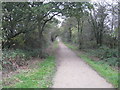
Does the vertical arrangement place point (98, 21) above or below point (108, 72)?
above

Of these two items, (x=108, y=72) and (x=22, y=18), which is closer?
(x=108, y=72)

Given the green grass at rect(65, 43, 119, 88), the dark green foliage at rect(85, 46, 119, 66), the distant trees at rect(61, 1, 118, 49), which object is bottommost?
the dark green foliage at rect(85, 46, 119, 66)

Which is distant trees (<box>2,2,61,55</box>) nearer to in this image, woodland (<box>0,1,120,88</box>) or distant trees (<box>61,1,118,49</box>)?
woodland (<box>0,1,120,88</box>)

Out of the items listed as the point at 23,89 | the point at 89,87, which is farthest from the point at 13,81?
the point at 89,87

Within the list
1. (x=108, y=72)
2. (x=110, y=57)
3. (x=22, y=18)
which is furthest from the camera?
(x=22, y=18)

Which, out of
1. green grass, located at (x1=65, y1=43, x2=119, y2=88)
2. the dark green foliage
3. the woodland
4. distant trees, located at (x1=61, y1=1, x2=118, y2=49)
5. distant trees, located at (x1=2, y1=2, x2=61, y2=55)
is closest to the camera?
green grass, located at (x1=65, y1=43, x2=119, y2=88)

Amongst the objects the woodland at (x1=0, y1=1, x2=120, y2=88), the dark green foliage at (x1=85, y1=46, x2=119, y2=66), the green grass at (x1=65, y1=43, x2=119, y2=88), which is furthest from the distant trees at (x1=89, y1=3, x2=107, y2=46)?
the green grass at (x1=65, y1=43, x2=119, y2=88)

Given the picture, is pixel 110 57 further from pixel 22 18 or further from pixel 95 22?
pixel 22 18

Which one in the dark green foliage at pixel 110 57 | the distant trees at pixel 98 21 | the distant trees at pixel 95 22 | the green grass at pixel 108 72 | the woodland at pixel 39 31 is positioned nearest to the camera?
the green grass at pixel 108 72

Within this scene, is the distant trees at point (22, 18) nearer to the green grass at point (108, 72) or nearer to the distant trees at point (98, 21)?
the green grass at point (108, 72)

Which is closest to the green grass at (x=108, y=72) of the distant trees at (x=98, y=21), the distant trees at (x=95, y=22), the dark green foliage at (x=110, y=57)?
the dark green foliage at (x=110, y=57)

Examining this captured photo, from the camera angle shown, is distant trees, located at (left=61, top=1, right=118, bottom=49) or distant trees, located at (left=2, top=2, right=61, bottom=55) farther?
distant trees, located at (left=61, top=1, right=118, bottom=49)

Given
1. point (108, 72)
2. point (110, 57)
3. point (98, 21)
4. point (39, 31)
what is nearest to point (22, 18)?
point (39, 31)

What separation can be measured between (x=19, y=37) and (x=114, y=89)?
12.4 m
